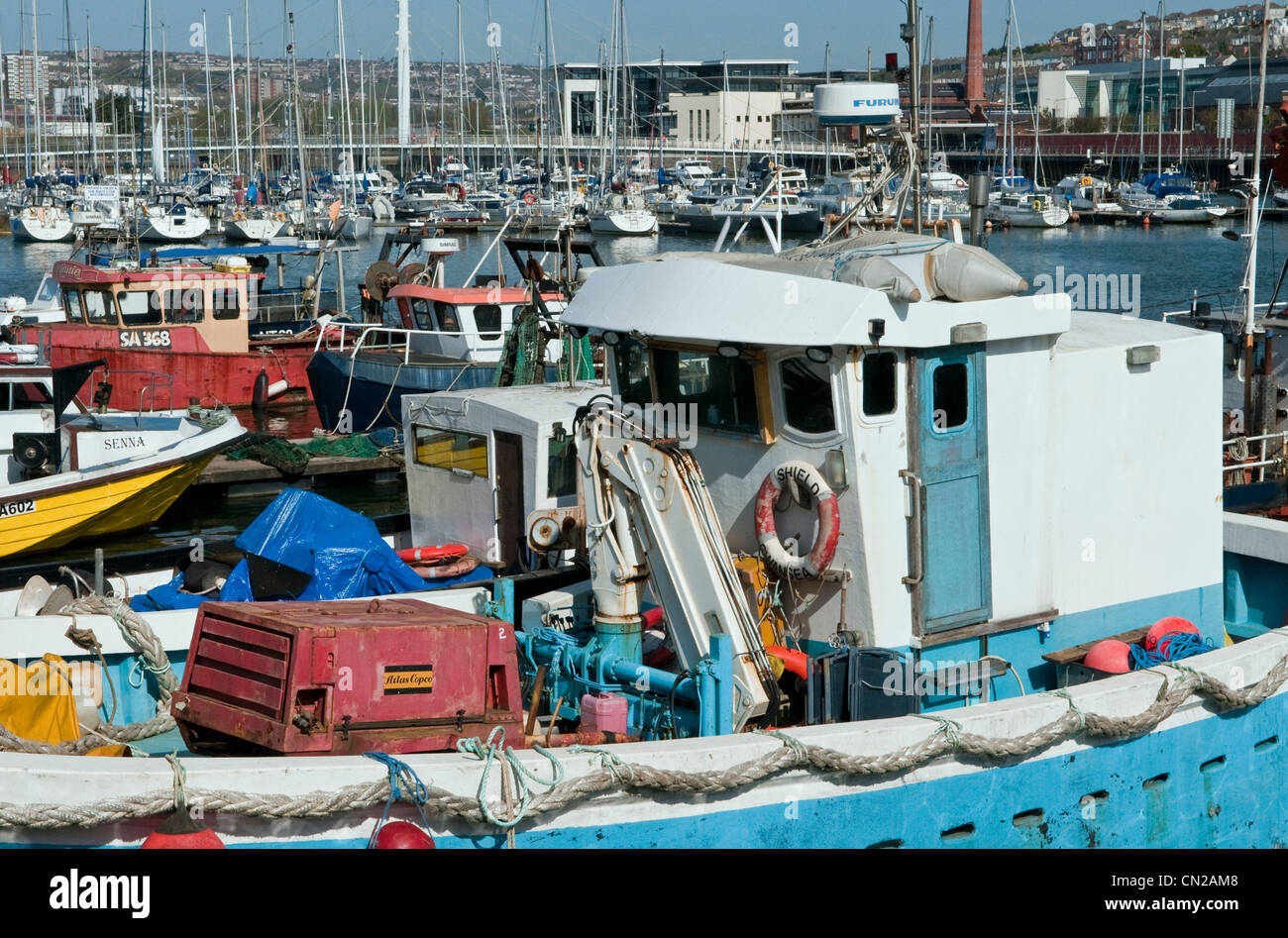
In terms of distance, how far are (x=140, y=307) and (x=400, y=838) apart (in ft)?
87.6

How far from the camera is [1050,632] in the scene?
27.9 ft

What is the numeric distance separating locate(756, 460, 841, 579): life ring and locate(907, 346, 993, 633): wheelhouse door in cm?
49

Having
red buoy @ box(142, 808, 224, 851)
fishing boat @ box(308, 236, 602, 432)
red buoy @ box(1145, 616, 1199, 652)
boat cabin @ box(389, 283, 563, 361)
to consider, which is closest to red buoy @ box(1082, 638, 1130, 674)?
red buoy @ box(1145, 616, 1199, 652)

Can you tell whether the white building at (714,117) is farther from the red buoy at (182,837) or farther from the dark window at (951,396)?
the red buoy at (182,837)

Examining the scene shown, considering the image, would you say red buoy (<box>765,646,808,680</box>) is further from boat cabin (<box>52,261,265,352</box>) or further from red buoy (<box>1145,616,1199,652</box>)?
boat cabin (<box>52,261,265,352</box>)

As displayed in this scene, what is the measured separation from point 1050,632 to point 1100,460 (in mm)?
1035

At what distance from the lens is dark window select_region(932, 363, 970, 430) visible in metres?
7.86

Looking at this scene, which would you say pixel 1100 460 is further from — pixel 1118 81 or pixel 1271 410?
pixel 1118 81

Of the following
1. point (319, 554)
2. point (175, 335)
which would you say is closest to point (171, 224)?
point (175, 335)

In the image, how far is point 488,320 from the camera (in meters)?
28.2

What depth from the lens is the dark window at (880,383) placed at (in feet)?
25.2

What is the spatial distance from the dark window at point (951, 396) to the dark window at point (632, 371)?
1.64 m

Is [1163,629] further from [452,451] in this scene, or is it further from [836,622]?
[452,451]
